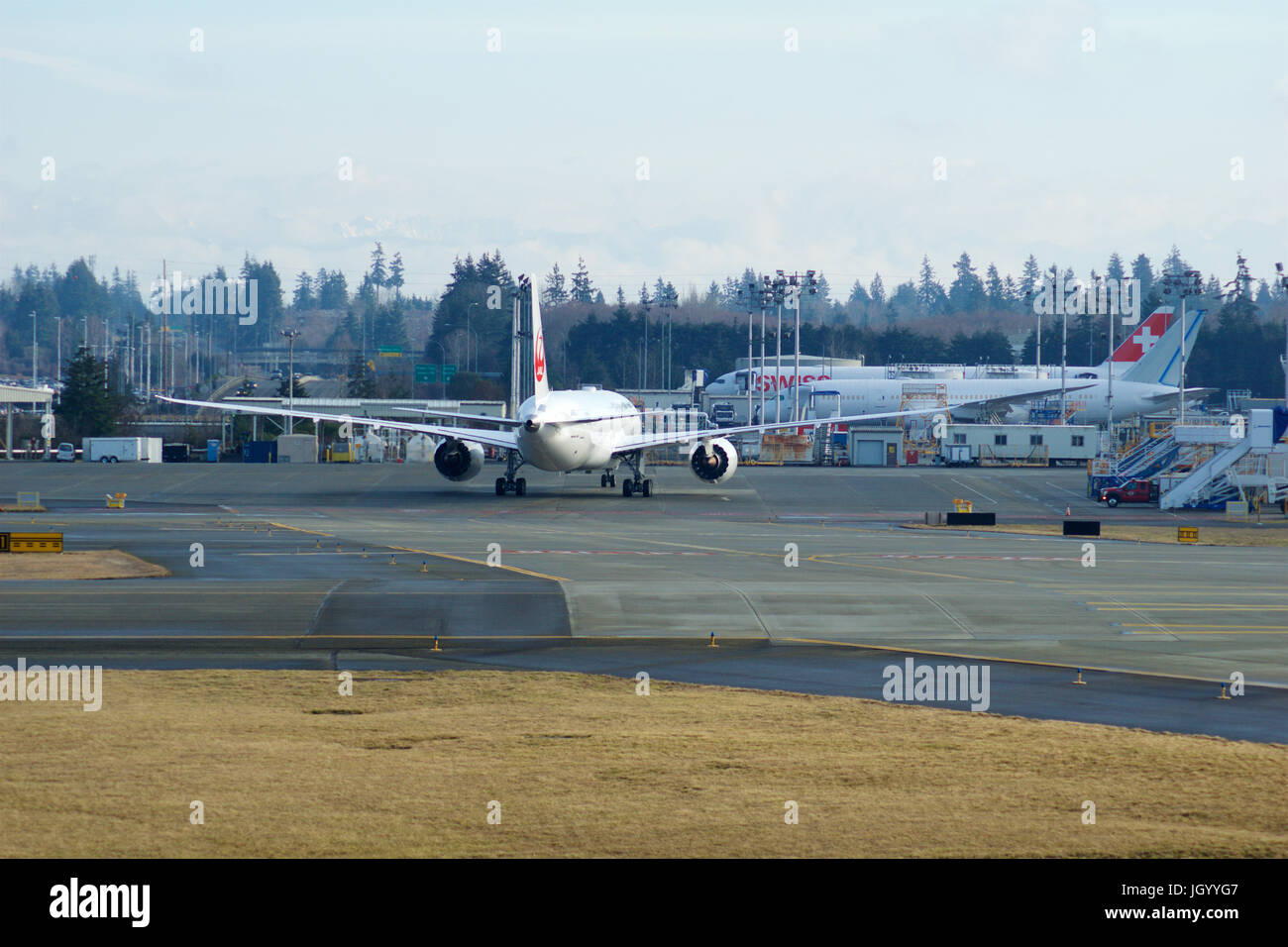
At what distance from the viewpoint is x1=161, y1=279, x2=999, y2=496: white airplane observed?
6209 centimetres

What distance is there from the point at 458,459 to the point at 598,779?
57.3 meters

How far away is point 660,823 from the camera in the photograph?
Result: 11992 millimetres

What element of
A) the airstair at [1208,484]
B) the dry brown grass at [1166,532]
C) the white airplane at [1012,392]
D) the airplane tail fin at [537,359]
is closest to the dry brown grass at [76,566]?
the airplane tail fin at [537,359]

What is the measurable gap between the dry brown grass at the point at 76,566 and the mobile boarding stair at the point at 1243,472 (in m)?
52.7

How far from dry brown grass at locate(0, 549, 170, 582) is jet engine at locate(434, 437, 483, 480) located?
29163 millimetres

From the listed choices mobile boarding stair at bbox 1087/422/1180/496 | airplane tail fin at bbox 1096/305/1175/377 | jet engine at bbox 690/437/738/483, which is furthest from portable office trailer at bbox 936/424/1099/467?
jet engine at bbox 690/437/738/483

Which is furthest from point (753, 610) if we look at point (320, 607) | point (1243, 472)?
point (1243, 472)

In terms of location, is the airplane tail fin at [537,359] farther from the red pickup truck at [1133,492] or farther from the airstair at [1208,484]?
the airstair at [1208,484]

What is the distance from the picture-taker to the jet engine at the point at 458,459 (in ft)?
231

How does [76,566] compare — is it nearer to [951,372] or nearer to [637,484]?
[637,484]

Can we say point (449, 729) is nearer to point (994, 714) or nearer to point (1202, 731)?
point (994, 714)

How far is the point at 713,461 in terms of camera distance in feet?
234

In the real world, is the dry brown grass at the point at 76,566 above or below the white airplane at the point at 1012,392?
below
